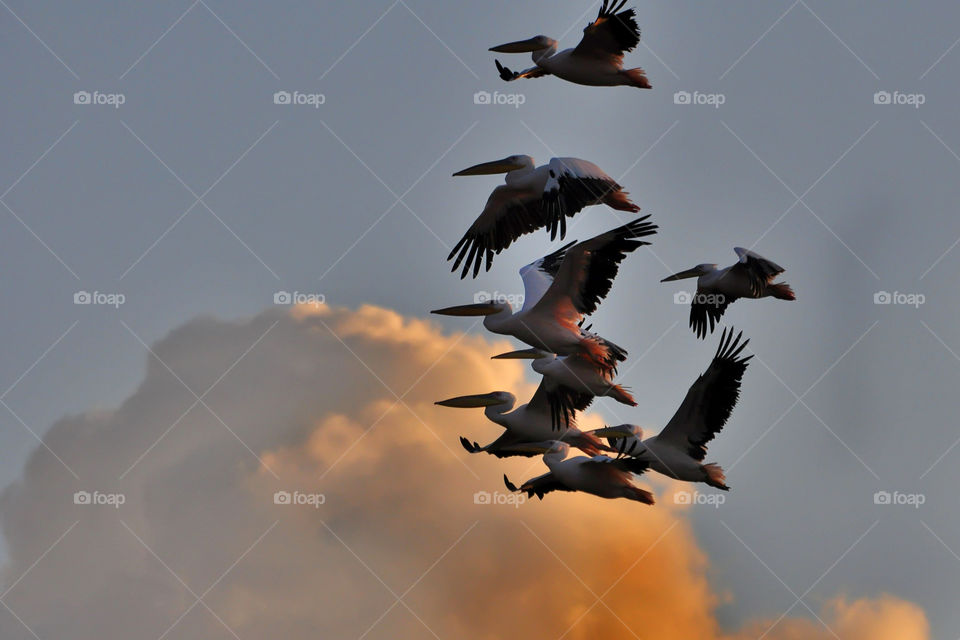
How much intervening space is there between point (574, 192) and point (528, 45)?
2551mm

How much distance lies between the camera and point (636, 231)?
22.0m

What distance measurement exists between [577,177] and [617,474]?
3.62 m

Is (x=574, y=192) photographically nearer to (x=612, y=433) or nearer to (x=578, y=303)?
(x=578, y=303)

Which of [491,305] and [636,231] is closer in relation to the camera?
[636,231]

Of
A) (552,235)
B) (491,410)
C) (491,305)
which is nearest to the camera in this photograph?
(552,235)

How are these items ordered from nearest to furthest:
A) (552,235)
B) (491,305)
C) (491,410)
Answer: (552,235), (491,305), (491,410)

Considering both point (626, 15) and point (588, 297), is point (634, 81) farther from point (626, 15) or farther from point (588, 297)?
point (588, 297)

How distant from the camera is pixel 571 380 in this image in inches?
919

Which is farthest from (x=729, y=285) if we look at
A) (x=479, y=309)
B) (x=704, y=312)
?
(x=479, y=309)

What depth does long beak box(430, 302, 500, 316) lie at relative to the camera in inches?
924

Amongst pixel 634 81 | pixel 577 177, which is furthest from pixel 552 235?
pixel 634 81

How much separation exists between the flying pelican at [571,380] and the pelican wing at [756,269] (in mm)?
2036

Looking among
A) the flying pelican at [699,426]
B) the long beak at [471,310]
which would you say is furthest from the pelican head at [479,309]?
the flying pelican at [699,426]

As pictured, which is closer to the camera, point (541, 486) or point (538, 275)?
point (541, 486)
